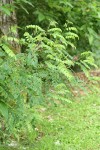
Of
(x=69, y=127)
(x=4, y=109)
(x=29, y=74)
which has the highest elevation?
(x=29, y=74)

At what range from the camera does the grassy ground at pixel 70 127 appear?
17.5ft

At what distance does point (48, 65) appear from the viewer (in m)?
4.14

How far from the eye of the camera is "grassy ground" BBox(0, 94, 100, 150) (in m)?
5.34

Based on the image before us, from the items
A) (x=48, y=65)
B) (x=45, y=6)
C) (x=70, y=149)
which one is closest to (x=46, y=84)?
(x=48, y=65)

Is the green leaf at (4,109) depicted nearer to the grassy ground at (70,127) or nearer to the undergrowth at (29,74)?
the undergrowth at (29,74)

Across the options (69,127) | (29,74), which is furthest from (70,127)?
(29,74)

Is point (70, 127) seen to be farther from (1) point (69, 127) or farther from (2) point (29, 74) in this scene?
(2) point (29, 74)

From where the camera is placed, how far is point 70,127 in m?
6.02

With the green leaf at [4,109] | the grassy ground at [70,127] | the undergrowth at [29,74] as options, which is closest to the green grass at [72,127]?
the grassy ground at [70,127]

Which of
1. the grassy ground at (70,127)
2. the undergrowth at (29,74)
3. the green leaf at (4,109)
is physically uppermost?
the undergrowth at (29,74)

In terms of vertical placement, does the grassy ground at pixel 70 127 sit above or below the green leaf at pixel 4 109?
below

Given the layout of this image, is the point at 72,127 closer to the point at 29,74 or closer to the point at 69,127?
the point at 69,127

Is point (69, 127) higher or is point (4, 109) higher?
point (4, 109)

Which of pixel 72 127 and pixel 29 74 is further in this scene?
pixel 72 127
